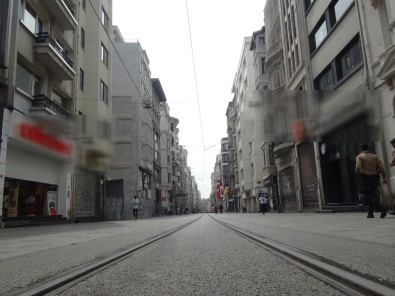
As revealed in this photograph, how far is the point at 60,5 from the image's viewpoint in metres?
17.8

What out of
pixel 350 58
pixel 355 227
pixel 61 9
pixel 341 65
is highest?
pixel 61 9

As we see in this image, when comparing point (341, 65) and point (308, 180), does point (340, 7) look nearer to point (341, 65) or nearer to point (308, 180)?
point (341, 65)

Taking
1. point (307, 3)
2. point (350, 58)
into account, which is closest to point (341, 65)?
point (350, 58)

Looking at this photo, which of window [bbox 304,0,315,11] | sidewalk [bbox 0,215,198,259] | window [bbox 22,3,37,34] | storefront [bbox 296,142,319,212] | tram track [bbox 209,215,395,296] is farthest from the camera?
storefront [bbox 296,142,319,212]

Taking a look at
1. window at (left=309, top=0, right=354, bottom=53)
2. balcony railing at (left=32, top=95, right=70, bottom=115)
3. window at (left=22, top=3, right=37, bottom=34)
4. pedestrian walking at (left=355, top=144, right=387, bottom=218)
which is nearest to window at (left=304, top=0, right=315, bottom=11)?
window at (left=309, top=0, right=354, bottom=53)

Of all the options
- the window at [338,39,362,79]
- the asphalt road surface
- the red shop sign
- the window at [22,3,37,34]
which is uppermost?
the window at [22,3,37,34]

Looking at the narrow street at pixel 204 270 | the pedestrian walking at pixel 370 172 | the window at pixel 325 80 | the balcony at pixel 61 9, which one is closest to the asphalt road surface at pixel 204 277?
the narrow street at pixel 204 270

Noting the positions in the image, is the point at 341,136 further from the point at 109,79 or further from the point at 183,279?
the point at 109,79

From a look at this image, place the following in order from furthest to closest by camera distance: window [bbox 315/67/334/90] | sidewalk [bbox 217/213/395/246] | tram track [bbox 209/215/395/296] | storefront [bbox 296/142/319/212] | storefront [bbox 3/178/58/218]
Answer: storefront [bbox 296/142/319/212] → window [bbox 315/67/334/90] → storefront [bbox 3/178/58/218] → sidewalk [bbox 217/213/395/246] → tram track [bbox 209/215/395/296]

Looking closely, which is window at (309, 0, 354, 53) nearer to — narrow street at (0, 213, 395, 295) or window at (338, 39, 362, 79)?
window at (338, 39, 362, 79)

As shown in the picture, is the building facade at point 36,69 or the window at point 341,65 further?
the window at point 341,65

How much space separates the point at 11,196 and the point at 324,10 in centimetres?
1722

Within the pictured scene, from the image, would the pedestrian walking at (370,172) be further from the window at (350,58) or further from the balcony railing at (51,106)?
the window at (350,58)

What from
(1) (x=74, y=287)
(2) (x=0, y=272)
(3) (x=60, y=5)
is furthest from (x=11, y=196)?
(1) (x=74, y=287)
